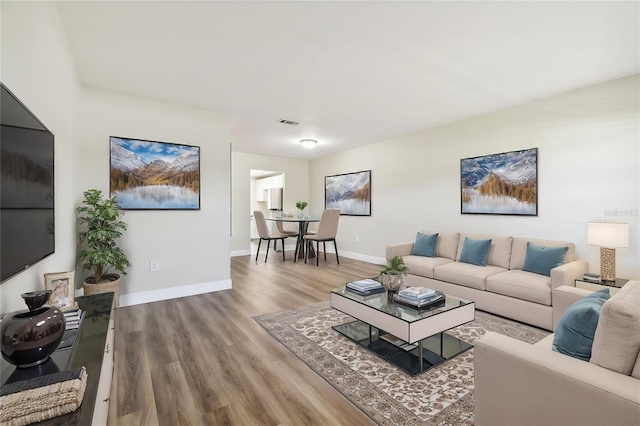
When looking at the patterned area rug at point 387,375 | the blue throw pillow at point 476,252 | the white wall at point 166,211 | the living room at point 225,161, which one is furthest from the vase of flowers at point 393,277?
the white wall at point 166,211

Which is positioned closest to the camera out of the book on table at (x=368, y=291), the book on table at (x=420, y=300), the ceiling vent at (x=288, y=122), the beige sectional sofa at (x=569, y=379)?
the beige sectional sofa at (x=569, y=379)

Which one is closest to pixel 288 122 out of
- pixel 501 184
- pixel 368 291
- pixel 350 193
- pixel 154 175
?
pixel 154 175

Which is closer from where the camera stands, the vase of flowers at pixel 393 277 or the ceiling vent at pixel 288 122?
the vase of flowers at pixel 393 277

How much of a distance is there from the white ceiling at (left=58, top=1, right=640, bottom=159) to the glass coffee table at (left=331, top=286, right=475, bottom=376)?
6.86 feet

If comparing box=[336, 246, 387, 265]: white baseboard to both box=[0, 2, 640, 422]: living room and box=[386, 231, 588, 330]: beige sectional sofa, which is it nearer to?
box=[0, 2, 640, 422]: living room

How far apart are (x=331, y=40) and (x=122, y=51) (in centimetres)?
177

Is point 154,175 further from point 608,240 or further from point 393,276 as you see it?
point 608,240

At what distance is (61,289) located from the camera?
182 cm

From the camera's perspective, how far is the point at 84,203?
3.07 m

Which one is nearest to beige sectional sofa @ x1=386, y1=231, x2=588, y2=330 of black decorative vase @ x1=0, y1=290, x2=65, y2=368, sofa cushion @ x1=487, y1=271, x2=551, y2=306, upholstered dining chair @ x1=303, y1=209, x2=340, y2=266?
sofa cushion @ x1=487, y1=271, x2=551, y2=306

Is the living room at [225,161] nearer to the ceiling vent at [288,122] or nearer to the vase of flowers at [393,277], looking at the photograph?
the ceiling vent at [288,122]

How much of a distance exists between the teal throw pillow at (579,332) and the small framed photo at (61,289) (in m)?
2.67

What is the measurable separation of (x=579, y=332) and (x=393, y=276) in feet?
4.30

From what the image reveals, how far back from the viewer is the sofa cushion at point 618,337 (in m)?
1.07
